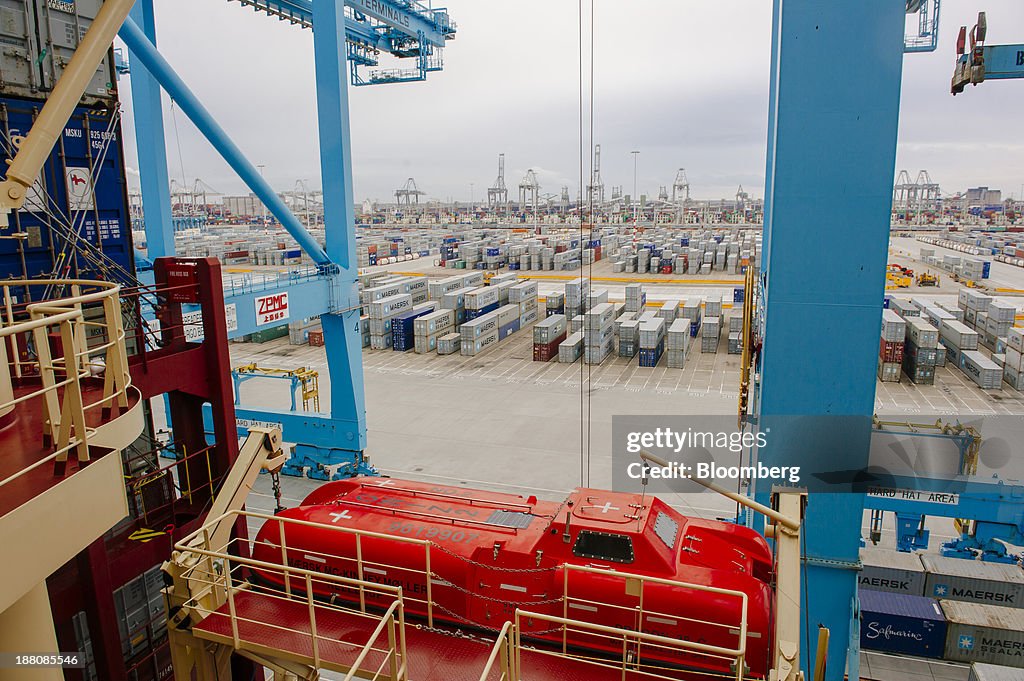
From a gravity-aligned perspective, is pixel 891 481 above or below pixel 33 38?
below

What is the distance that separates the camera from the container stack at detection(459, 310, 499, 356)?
33156 millimetres

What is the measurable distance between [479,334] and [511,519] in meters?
26.2

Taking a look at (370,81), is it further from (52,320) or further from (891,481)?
(52,320)

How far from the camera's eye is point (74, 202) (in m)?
7.73

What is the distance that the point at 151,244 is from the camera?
15.0 m

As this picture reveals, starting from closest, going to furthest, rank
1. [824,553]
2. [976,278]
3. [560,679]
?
[560,679] < [824,553] < [976,278]

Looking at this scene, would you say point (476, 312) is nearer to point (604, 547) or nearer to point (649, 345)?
point (649, 345)

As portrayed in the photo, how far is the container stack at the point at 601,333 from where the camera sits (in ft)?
103

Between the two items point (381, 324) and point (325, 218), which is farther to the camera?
point (381, 324)

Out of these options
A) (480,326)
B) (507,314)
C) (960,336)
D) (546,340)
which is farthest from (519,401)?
(960,336)

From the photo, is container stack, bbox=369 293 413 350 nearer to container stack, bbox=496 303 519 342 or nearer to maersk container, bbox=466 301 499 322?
maersk container, bbox=466 301 499 322

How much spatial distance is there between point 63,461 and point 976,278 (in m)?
60.7

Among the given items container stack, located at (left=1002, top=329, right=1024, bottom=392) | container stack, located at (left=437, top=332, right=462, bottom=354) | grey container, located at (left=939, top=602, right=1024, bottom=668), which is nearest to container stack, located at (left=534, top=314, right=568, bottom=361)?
container stack, located at (left=437, top=332, right=462, bottom=354)

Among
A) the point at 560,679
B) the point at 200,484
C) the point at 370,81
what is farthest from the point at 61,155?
the point at 370,81
